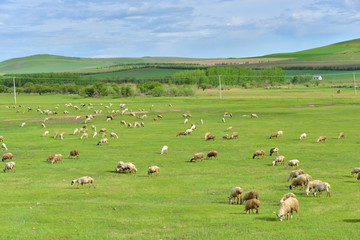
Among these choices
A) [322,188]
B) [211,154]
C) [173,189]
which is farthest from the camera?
[211,154]

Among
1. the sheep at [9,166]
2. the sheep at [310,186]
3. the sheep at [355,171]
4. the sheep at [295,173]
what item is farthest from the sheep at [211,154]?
the sheep at [9,166]

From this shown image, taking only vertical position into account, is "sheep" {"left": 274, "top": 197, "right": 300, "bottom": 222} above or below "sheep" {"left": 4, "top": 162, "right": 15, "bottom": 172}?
below

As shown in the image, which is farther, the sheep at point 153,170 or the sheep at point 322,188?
the sheep at point 153,170

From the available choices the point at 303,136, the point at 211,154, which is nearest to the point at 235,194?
the point at 211,154

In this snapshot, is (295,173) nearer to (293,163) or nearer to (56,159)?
(293,163)

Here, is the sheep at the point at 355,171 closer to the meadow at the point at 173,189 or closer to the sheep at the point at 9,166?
the meadow at the point at 173,189

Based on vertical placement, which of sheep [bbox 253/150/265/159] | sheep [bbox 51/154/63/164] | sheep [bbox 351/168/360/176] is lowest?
sheep [bbox 351/168/360/176]

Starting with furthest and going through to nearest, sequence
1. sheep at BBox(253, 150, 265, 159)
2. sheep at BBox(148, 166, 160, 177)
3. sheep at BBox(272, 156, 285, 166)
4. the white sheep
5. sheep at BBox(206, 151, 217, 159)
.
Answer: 1. the white sheep
2. sheep at BBox(206, 151, 217, 159)
3. sheep at BBox(253, 150, 265, 159)
4. sheep at BBox(272, 156, 285, 166)
5. sheep at BBox(148, 166, 160, 177)

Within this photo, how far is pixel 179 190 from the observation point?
87.6 feet

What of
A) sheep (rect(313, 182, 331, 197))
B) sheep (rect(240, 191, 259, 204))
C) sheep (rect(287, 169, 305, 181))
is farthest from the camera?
sheep (rect(287, 169, 305, 181))

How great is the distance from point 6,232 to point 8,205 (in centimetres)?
490

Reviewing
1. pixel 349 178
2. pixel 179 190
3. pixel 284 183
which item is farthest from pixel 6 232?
pixel 349 178

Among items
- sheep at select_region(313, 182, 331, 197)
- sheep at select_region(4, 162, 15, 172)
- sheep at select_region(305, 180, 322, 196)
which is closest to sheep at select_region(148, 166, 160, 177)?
sheep at select_region(4, 162, 15, 172)

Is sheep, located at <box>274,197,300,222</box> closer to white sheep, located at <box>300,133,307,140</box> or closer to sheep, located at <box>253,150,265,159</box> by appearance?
sheep, located at <box>253,150,265,159</box>
